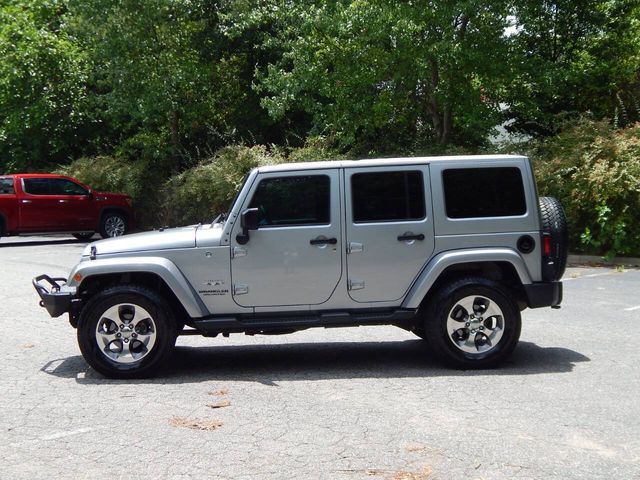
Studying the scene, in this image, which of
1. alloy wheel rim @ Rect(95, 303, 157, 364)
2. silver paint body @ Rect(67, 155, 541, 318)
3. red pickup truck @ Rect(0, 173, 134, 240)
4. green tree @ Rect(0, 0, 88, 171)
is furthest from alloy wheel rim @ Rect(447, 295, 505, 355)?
green tree @ Rect(0, 0, 88, 171)

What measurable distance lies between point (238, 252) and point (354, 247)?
991 millimetres

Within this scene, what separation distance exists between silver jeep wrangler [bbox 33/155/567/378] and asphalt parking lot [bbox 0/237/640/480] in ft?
1.39

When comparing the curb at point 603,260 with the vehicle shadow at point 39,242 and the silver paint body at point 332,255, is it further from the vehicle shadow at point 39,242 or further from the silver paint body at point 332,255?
the vehicle shadow at point 39,242

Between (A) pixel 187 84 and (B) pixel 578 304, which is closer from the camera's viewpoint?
(B) pixel 578 304

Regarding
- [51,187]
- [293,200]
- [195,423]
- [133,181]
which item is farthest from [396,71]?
[195,423]

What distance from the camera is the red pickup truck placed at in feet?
69.4

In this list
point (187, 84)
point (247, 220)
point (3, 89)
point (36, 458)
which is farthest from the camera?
point (3, 89)

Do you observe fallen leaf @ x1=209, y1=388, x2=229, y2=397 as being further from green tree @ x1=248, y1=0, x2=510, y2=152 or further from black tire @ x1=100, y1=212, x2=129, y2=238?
black tire @ x1=100, y1=212, x2=129, y2=238

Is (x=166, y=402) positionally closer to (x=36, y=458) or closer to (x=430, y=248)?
(x=36, y=458)

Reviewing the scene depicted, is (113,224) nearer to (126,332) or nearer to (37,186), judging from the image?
(37,186)

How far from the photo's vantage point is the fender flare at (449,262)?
6855 millimetres

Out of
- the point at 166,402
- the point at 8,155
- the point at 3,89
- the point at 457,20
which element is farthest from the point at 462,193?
the point at 8,155

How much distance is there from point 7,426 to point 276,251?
2.51m

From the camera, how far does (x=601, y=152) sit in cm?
1549
